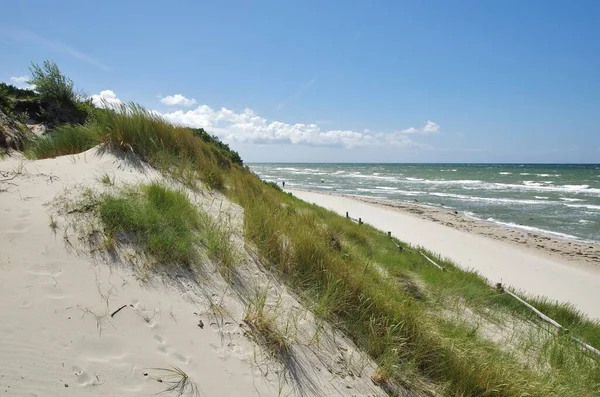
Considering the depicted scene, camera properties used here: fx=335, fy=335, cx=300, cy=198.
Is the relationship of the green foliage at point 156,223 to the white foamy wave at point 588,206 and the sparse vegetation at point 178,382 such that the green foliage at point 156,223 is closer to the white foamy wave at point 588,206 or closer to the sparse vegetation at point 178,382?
the sparse vegetation at point 178,382

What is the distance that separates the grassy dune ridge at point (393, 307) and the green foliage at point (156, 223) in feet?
0.05

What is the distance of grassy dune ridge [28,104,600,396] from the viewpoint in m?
3.63

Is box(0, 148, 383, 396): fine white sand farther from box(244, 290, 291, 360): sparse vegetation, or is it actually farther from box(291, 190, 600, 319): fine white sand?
box(291, 190, 600, 319): fine white sand

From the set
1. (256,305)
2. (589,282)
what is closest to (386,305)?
(256,305)

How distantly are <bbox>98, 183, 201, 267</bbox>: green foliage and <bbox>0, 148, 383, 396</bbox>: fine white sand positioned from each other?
0.89 ft

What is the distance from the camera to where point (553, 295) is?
1023 centimetres

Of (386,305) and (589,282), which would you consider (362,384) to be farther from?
(589,282)

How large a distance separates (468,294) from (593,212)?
23659 millimetres

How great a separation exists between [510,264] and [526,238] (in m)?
5.45

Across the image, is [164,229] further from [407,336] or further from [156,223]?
[407,336]

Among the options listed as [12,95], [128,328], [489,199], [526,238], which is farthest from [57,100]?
[489,199]

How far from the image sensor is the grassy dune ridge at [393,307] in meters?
3.63

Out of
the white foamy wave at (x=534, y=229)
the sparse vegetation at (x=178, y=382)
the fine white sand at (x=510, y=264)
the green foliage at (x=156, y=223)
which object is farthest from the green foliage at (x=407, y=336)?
the white foamy wave at (x=534, y=229)

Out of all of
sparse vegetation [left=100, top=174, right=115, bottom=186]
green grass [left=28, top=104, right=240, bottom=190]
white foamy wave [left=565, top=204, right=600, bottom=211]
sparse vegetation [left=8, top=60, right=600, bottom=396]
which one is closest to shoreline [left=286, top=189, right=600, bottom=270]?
sparse vegetation [left=8, top=60, right=600, bottom=396]
